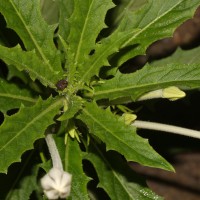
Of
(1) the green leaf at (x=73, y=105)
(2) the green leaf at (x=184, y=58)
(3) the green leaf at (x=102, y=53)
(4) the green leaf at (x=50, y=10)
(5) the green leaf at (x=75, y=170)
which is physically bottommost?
(5) the green leaf at (x=75, y=170)

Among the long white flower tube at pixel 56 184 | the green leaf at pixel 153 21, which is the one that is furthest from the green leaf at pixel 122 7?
the long white flower tube at pixel 56 184

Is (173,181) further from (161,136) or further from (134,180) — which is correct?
(134,180)

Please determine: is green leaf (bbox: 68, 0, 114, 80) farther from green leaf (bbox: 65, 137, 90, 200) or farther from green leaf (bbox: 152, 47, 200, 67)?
green leaf (bbox: 152, 47, 200, 67)

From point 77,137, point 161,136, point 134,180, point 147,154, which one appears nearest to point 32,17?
point 77,137

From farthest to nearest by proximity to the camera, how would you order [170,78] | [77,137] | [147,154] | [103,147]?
[103,147]
[77,137]
[170,78]
[147,154]

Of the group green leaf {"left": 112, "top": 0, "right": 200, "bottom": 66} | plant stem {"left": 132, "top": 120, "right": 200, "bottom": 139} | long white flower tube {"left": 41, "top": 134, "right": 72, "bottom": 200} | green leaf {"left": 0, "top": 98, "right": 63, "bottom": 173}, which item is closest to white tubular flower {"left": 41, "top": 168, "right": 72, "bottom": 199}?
long white flower tube {"left": 41, "top": 134, "right": 72, "bottom": 200}

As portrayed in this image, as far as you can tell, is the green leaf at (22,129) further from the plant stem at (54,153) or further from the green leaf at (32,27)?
the green leaf at (32,27)
